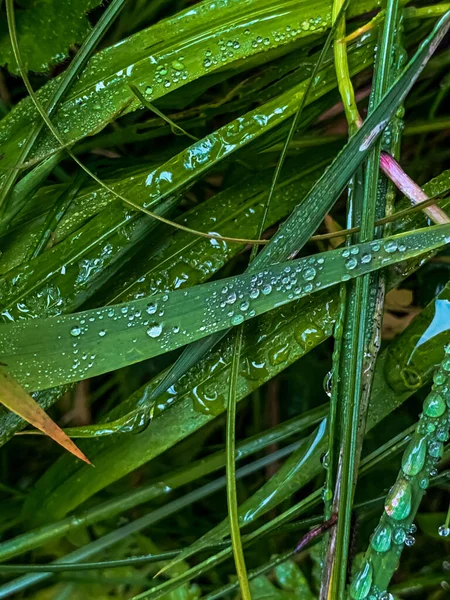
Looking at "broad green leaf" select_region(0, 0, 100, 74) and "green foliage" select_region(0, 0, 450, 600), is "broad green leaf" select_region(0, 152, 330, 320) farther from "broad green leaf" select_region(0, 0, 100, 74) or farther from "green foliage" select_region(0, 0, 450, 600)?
"broad green leaf" select_region(0, 0, 100, 74)

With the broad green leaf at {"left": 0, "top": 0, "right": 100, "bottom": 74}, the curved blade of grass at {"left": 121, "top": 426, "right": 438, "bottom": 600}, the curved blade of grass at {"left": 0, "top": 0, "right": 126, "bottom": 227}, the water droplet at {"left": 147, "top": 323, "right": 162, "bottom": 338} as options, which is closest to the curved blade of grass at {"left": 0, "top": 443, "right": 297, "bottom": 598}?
the curved blade of grass at {"left": 121, "top": 426, "right": 438, "bottom": 600}

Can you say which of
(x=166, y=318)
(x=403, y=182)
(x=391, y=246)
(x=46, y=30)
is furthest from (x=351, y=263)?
(x=46, y=30)

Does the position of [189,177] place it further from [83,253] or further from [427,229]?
[427,229]

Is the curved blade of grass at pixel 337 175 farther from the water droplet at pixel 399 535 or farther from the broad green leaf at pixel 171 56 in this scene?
the water droplet at pixel 399 535

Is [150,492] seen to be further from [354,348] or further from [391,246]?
[391,246]

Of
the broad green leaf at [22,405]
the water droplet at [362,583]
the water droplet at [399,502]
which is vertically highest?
the broad green leaf at [22,405]

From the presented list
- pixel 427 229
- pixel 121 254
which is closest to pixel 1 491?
pixel 121 254

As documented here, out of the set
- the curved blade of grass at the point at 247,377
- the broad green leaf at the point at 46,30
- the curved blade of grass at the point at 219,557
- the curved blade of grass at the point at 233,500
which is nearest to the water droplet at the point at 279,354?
the curved blade of grass at the point at 247,377
